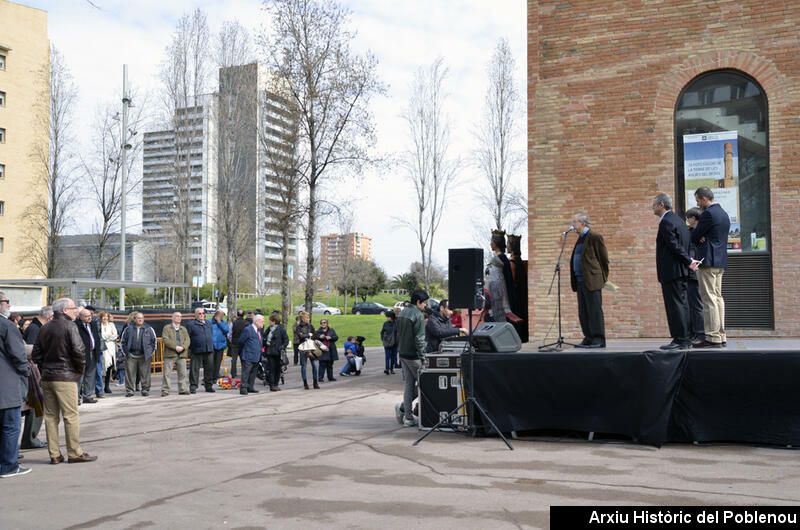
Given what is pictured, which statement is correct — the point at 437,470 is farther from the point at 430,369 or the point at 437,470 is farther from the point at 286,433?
the point at 286,433

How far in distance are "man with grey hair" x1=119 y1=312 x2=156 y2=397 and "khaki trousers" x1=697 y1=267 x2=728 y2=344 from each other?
40.3ft

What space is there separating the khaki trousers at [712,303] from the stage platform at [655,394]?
55 cm

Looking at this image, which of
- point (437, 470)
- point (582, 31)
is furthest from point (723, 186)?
point (437, 470)

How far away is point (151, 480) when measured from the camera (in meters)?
6.82

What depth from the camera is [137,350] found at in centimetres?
1588

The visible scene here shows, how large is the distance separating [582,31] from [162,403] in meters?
11.9

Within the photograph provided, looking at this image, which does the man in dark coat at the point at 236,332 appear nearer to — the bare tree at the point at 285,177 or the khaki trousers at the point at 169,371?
the khaki trousers at the point at 169,371

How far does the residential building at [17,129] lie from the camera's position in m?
43.6

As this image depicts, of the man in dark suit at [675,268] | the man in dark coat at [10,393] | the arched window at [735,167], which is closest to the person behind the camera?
the man in dark coat at [10,393]

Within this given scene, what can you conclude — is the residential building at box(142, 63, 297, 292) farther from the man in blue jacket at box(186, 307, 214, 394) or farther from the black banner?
the black banner

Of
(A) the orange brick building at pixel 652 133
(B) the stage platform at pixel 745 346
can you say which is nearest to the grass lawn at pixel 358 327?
(A) the orange brick building at pixel 652 133

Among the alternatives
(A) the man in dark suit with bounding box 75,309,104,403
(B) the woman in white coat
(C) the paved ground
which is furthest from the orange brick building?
(B) the woman in white coat

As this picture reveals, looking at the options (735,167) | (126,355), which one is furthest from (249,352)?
(735,167)

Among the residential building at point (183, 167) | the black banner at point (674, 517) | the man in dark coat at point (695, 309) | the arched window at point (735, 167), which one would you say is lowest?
the black banner at point (674, 517)
